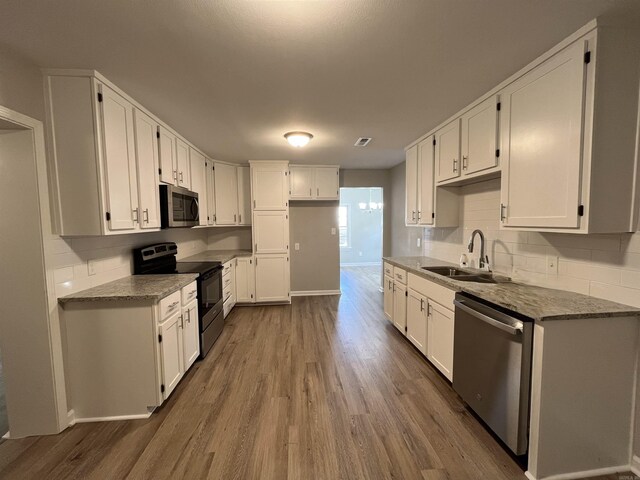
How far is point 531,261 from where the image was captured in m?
2.21

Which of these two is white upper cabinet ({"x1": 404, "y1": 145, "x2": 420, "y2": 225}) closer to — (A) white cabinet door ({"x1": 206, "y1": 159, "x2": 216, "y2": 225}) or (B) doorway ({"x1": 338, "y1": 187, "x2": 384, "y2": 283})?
(A) white cabinet door ({"x1": 206, "y1": 159, "x2": 216, "y2": 225})

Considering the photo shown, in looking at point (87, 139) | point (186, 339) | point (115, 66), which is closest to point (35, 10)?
point (115, 66)

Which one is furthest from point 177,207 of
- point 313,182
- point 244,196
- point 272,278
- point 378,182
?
point 378,182

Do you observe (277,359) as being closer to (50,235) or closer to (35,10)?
(50,235)

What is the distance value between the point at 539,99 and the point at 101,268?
3.59 metres

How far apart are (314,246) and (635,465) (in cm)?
441

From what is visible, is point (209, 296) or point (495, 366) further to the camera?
point (209, 296)

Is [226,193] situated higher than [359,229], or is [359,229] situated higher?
[226,193]

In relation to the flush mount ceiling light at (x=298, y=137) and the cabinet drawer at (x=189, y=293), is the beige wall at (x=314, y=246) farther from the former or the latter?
the cabinet drawer at (x=189, y=293)

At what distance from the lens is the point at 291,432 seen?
1895 millimetres

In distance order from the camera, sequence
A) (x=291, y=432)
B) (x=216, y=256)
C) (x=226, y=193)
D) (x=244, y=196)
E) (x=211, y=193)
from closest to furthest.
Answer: (x=291, y=432) → (x=216, y=256) → (x=211, y=193) → (x=226, y=193) → (x=244, y=196)

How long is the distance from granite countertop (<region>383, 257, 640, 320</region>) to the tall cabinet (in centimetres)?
289

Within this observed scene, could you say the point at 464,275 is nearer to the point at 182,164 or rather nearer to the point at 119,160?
the point at 119,160

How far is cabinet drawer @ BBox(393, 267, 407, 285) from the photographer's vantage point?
3.16 meters
